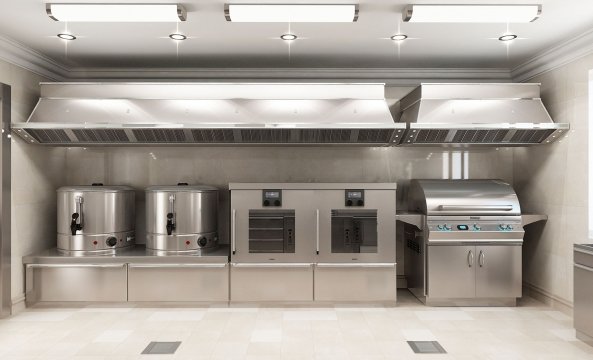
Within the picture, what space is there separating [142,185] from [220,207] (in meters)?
1.01

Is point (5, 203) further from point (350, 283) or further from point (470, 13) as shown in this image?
point (470, 13)

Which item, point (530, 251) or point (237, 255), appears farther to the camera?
point (530, 251)

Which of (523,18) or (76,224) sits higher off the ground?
(523,18)

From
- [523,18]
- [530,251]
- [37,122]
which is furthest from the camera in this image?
[530,251]

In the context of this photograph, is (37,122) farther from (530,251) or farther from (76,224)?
(530,251)

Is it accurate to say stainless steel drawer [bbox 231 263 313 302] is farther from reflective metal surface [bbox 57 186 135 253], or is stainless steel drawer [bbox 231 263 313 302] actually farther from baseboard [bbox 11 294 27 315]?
baseboard [bbox 11 294 27 315]

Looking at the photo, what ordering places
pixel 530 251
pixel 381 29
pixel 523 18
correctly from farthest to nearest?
pixel 530 251 < pixel 381 29 < pixel 523 18

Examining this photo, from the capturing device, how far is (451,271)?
4879 mm

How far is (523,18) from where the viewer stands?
143 inches

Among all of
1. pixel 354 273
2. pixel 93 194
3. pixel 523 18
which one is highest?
pixel 523 18

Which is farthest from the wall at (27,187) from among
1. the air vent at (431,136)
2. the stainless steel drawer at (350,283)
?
the air vent at (431,136)

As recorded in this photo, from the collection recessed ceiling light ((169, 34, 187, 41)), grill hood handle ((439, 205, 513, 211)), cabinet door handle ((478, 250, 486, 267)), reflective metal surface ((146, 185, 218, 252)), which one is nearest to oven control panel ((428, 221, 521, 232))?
grill hood handle ((439, 205, 513, 211))

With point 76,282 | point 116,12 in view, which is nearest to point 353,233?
point 76,282

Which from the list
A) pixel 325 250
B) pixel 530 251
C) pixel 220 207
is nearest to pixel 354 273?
pixel 325 250
